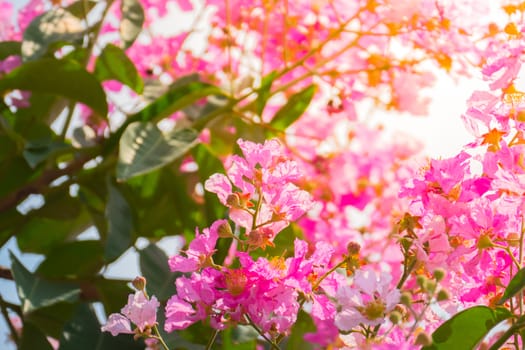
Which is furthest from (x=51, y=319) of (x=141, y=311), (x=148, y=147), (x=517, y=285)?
(x=517, y=285)

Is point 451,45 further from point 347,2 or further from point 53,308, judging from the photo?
point 53,308

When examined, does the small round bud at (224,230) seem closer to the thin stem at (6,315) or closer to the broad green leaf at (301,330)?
the broad green leaf at (301,330)

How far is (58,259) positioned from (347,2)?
57cm

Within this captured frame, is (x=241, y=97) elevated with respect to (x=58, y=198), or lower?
elevated

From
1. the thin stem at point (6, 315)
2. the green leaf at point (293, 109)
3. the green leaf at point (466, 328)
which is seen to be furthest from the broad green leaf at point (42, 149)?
the green leaf at point (466, 328)

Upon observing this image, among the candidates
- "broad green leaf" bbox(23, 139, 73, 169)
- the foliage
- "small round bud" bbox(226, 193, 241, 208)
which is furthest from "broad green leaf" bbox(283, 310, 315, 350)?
"small round bud" bbox(226, 193, 241, 208)

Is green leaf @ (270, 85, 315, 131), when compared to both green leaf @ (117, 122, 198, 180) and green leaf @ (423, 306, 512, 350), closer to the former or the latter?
green leaf @ (117, 122, 198, 180)

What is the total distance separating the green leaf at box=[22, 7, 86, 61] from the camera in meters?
1.06

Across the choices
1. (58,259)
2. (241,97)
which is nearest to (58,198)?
(58,259)

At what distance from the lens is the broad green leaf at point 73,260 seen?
1196 millimetres

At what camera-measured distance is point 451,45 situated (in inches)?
42.6

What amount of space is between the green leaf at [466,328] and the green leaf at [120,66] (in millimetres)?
699

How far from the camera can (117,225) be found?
102 cm

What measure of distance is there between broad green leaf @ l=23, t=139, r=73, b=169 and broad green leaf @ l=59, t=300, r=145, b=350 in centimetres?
24
